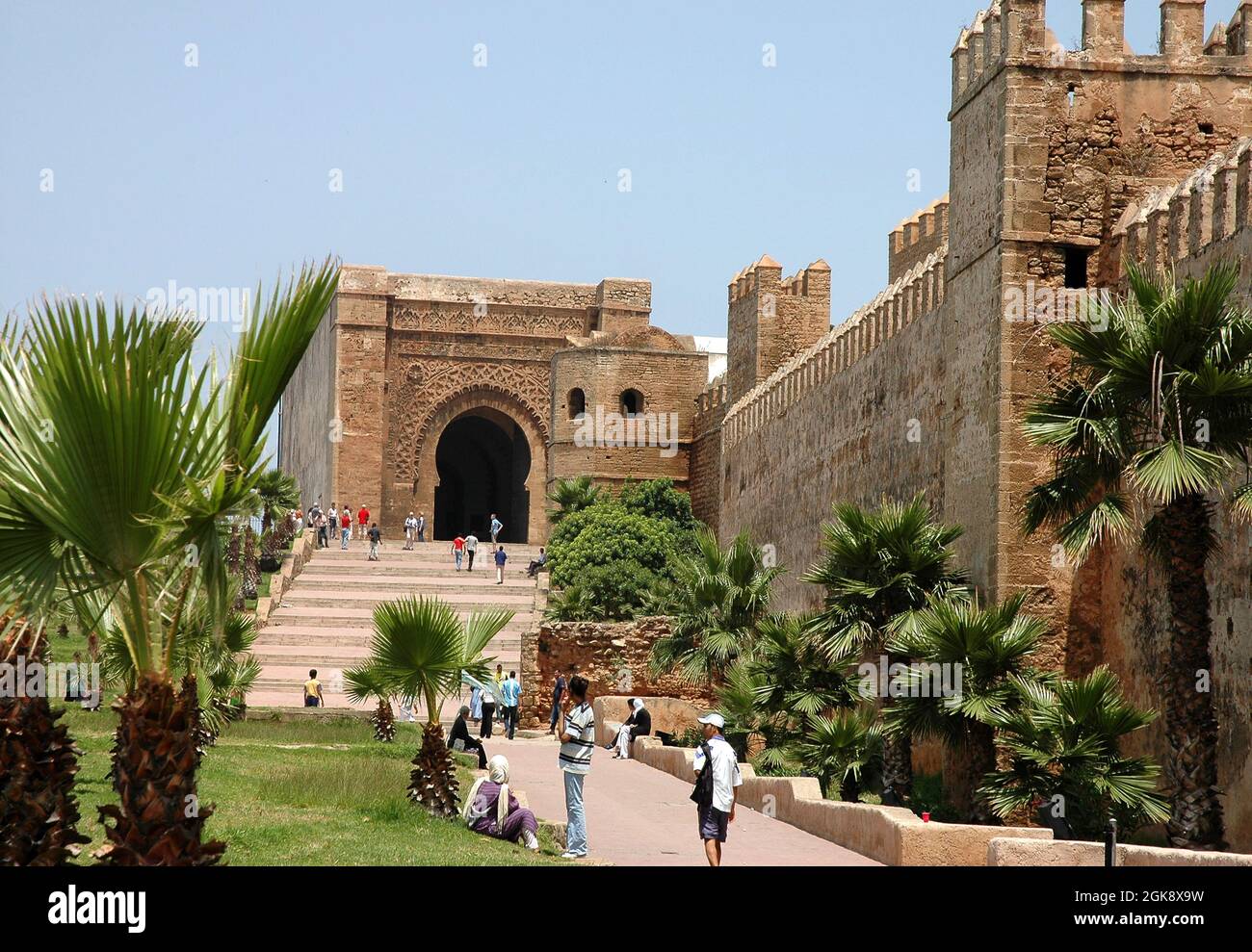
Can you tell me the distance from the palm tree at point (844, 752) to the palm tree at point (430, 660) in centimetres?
391

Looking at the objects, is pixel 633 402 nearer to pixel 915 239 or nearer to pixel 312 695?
pixel 915 239

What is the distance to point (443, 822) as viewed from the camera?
11.2m

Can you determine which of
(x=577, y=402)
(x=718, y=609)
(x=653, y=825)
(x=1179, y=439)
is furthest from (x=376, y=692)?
(x=577, y=402)

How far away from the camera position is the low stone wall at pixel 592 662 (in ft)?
81.5

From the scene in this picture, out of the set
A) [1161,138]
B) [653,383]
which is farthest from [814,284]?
[1161,138]

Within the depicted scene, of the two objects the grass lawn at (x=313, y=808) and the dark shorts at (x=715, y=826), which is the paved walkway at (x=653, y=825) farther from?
the grass lawn at (x=313, y=808)

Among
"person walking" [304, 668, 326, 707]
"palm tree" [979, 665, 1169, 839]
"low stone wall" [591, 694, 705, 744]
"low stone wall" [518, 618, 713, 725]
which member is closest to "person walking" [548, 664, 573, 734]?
"low stone wall" [591, 694, 705, 744]

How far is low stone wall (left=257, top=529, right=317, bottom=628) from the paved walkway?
1153 cm

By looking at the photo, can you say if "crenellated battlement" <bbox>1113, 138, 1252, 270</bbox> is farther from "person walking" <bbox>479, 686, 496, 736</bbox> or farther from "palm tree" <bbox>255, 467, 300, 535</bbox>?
"palm tree" <bbox>255, 467, 300, 535</bbox>

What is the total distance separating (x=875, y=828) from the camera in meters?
10.7

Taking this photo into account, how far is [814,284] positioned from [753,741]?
12292 mm

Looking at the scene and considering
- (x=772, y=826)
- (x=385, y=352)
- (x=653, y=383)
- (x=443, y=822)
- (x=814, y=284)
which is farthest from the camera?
(x=385, y=352)

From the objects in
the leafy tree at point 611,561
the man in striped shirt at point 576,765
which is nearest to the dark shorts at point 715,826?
the man in striped shirt at point 576,765
